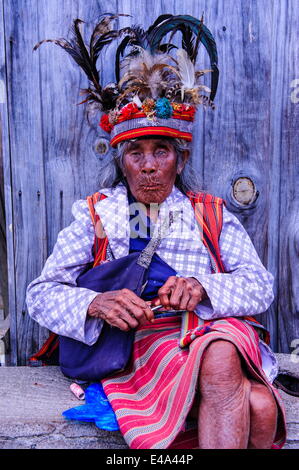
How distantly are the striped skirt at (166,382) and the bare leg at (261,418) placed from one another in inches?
2.3

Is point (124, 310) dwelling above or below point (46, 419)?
above

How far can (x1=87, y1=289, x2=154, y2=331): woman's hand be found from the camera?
1852mm

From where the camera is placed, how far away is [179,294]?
189cm

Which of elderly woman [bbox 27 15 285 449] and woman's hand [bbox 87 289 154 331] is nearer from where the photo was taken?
elderly woman [bbox 27 15 285 449]

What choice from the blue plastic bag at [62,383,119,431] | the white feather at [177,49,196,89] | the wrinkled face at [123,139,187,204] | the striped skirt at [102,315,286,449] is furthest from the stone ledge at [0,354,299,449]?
the white feather at [177,49,196,89]

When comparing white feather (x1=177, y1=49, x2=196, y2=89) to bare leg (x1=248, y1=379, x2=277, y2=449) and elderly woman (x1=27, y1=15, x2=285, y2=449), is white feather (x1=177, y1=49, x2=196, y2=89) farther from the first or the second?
bare leg (x1=248, y1=379, x2=277, y2=449)

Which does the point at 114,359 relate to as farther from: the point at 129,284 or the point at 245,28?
the point at 245,28

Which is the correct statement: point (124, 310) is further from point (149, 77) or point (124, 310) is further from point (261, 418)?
point (149, 77)

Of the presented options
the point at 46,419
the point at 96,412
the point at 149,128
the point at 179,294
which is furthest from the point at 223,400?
the point at 149,128

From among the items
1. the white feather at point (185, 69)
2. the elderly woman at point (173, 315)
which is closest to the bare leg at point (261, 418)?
the elderly woman at point (173, 315)

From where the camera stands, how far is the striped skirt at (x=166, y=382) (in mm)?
1603

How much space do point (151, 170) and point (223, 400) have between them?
107 cm

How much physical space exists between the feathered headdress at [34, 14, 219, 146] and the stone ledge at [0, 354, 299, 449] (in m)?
1.25

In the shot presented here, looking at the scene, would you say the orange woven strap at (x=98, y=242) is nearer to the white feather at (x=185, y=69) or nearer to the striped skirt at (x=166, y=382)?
the striped skirt at (x=166, y=382)
